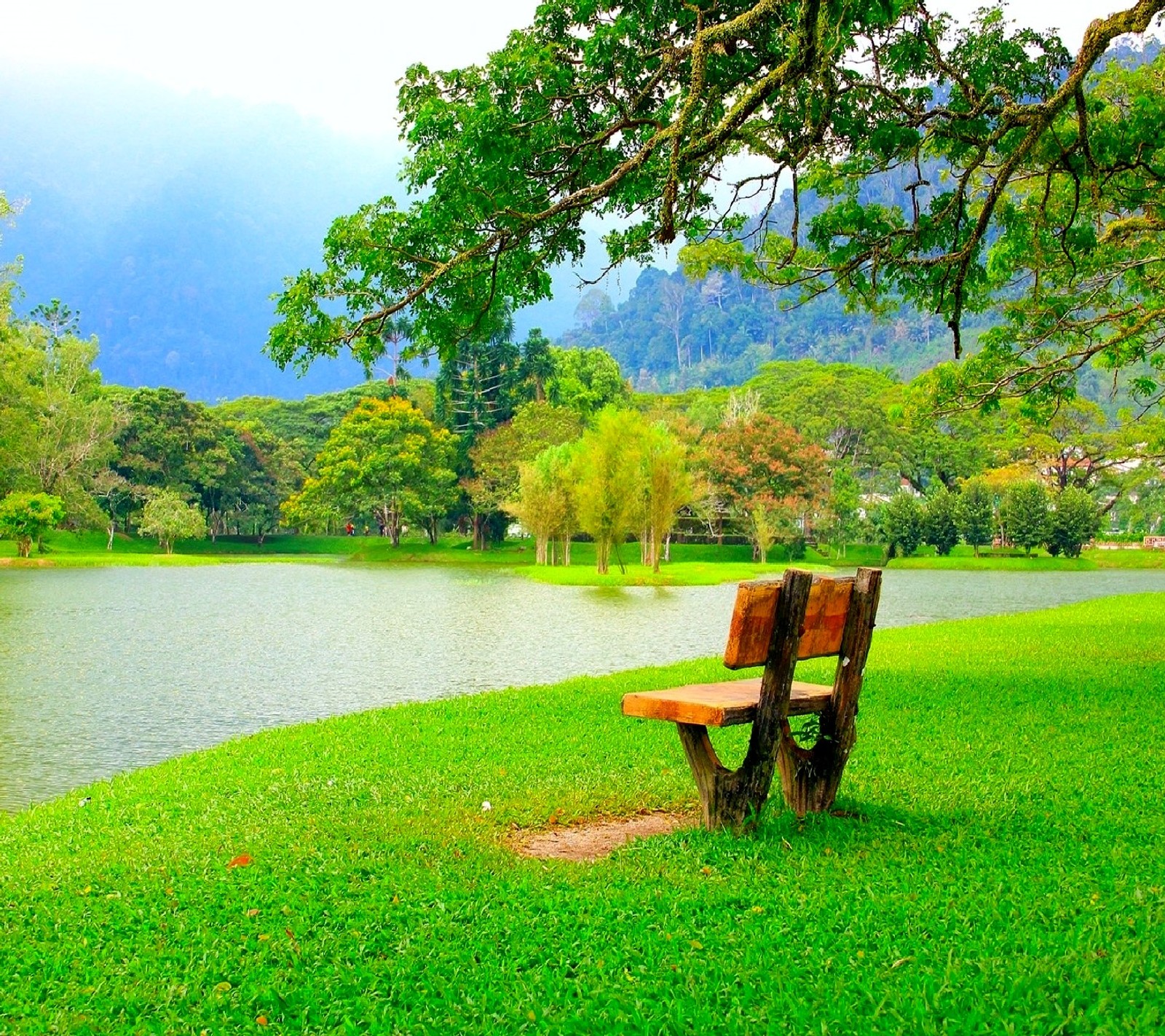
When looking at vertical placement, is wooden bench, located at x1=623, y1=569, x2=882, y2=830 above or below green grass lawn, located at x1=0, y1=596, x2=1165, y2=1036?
above

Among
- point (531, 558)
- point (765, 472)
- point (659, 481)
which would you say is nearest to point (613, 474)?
point (659, 481)

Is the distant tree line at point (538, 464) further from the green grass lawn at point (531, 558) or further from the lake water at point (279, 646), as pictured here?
the lake water at point (279, 646)

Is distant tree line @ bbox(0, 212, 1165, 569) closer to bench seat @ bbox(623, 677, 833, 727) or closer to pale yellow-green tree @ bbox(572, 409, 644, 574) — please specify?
pale yellow-green tree @ bbox(572, 409, 644, 574)

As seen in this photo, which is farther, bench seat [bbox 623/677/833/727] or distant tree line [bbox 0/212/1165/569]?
distant tree line [bbox 0/212/1165/569]

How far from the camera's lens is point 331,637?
21531 mm

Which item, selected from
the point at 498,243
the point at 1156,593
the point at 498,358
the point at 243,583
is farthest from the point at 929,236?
the point at 498,358

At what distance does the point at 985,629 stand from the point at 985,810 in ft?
49.5

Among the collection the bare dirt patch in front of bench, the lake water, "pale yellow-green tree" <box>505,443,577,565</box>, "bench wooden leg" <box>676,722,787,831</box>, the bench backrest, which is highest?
"pale yellow-green tree" <box>505,443,577,565</box>

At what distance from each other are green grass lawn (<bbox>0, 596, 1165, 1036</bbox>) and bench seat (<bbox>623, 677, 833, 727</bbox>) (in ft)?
2.12

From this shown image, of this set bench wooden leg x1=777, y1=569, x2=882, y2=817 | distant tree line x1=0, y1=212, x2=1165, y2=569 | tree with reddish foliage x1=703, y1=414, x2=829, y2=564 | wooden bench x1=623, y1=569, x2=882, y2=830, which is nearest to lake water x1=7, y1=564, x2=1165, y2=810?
wooden bench x1=623, y1=569, x2=882, y2=830

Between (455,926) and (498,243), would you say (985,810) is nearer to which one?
(455,926)

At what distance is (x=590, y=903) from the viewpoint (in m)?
4.37

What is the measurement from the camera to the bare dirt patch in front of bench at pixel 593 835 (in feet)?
18.0

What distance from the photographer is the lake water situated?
38.5ft
